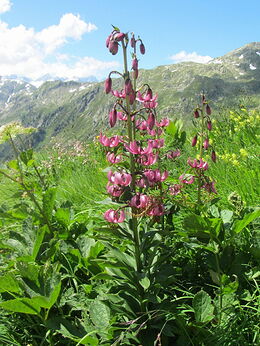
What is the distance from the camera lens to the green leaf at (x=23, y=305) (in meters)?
1.98

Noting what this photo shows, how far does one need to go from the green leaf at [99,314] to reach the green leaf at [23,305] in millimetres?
337

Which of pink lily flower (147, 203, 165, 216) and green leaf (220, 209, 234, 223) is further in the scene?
green leaf (220, 209, 234, 223)

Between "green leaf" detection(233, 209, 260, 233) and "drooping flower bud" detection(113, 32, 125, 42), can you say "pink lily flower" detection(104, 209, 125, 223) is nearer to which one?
"green leaf" detection(233, 209, 260, 233)

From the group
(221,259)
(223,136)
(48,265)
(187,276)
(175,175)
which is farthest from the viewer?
(223,136)

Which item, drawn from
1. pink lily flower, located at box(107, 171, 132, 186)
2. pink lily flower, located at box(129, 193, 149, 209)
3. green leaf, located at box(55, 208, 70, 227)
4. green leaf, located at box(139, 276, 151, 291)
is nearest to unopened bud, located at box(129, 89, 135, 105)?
pink lily flower, located at box(107, 171, 132, 186)

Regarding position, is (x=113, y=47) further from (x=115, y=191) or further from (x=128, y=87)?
(x=115, y=191)

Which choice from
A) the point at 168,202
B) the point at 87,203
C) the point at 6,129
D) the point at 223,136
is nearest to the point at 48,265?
the point at 168,202

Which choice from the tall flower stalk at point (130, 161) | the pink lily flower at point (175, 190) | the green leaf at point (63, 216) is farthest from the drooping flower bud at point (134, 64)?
the green leaf at point (63, 216)

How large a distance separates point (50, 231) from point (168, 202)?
1.11 metres

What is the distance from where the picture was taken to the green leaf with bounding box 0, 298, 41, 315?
6.50 ft

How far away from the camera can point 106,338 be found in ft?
6.55

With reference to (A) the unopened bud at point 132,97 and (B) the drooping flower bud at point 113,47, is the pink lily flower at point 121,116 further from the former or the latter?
(B) the drooping flower bud at point 113,47

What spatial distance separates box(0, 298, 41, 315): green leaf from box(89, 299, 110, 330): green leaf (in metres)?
0.34

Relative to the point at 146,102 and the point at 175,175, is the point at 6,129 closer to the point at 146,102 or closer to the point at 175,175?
the point at 146,102
